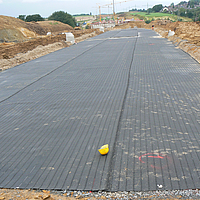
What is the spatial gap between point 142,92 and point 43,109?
324 centimetres

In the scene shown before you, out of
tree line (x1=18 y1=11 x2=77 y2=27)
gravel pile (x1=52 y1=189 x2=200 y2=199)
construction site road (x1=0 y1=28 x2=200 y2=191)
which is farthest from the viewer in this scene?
tree line (x1=18 y1=11 x2=77 y2=27)

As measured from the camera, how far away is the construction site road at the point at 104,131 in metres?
3.15

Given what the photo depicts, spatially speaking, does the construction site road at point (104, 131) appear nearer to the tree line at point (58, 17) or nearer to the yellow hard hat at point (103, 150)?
the yellow hard hat at point (103, 150)

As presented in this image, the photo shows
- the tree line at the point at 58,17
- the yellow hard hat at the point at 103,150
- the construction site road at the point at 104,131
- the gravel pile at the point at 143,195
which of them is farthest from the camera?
the tree line at the point at 58,17

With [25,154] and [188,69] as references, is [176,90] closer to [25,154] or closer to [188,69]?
[188,69]

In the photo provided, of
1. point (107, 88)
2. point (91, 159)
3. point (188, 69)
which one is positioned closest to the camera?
point (91, 159)

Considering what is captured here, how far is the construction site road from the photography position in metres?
3.15

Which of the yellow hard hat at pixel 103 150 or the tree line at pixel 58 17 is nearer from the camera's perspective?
the yellow hard hat at pixel 103 150

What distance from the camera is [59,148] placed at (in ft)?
13.0

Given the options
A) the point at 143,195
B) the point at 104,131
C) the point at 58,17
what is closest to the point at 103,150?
the point at 104,131

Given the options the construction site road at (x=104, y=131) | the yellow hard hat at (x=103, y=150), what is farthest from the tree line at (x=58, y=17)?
the yellow hard hat at (x=103, y=150)

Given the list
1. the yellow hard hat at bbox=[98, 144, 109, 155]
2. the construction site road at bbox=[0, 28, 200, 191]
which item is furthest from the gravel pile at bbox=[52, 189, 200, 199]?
the yellow hard hat at bbox=[98, 144, 109, 155]

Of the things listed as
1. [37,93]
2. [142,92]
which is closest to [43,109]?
[37,93]

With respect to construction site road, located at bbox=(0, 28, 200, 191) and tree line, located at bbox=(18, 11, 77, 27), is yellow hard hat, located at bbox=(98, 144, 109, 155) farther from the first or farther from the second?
tree line, located at bbox=(18, 11, 77, 27)
